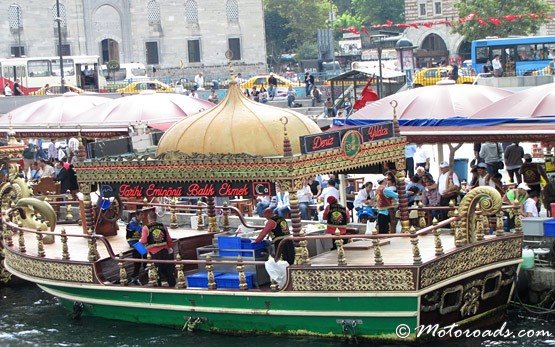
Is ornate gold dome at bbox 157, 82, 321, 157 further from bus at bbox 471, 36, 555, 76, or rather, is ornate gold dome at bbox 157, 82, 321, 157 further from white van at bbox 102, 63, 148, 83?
white van at bbox 102, 63, 148, 83

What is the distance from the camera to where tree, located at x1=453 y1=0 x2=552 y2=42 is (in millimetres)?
68000

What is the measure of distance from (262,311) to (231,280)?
0.65 meters

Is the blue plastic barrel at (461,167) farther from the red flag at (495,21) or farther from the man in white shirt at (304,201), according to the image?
the red flag at (495,21)

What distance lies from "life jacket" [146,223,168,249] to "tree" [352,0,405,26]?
78584 millimetres

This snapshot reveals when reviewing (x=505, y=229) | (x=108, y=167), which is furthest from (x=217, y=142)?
(x=505, y=229)

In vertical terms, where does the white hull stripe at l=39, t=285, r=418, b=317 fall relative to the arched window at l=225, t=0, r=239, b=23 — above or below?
below

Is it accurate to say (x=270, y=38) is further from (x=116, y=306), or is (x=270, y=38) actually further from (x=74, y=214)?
(x=116, y=306)

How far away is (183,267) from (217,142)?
83.8 inches

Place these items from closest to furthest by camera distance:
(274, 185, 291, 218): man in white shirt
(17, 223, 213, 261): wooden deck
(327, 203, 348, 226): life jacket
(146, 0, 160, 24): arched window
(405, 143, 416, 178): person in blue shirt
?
(327, 203, 348, 226): life jacket → (17, 223, 213, 261): wooden deck → (274, 185, 291, 218): man in white shirt → (405, 143, 416, 178): person in blue shirt → (146, 0, 160, 24): arched window

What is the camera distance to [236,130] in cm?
1811

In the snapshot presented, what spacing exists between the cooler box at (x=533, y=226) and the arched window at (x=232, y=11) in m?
62.8

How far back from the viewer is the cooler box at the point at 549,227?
1898cm

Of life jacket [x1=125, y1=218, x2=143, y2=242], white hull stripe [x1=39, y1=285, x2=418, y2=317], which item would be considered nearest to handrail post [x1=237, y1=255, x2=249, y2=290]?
white hull stripe [x1=39, y1=285, x2=418, y2=317]

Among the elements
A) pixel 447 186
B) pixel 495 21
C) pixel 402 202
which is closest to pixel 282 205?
pixel 447 186
